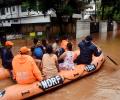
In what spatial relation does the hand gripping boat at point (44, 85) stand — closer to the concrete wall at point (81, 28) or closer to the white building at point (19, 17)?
the concrete wall at point (81, 28)

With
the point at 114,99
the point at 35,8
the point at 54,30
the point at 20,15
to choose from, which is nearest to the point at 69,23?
the point at 54,30

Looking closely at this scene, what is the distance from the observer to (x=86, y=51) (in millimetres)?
10906

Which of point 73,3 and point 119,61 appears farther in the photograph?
point 73,3

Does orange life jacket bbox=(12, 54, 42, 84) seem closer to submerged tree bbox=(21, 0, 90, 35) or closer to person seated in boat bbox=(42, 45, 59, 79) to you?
person seated in boat bbox=(42, 45, 59, 79)

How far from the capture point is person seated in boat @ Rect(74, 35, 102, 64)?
1088 cm

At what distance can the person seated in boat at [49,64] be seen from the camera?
932 cm

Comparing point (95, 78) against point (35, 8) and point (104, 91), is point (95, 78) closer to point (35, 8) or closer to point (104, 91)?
point (104, 91)

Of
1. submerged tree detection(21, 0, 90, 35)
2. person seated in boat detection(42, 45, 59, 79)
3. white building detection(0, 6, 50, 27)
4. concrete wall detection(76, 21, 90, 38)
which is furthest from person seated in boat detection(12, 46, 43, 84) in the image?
white building detection(0, 6, 50, 27)

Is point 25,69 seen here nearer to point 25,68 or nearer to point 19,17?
point 25,68

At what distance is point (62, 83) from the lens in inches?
378

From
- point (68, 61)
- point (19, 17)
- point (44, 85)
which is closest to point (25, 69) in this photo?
point (44, 85)

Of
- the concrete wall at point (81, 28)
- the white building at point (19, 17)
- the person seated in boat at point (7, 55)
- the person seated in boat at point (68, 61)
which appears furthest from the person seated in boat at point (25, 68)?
the white building at point (19, 17)

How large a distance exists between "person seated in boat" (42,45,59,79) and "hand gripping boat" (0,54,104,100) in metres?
0.21

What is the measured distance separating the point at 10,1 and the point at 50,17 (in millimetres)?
6581
